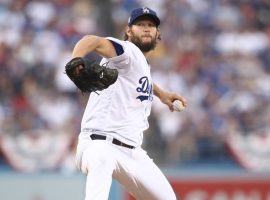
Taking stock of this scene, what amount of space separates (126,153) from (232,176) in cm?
464

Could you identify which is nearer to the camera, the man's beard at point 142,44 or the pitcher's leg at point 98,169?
the pitcher's leg at point 98,169

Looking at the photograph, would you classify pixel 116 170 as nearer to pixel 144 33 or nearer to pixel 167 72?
pixel 144 33

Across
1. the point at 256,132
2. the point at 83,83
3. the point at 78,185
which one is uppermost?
the point at 83,83

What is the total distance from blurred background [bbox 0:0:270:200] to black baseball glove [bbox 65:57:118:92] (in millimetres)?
Result: 4759

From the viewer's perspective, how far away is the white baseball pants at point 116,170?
5.30m

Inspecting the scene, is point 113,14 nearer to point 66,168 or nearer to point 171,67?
point 171,67

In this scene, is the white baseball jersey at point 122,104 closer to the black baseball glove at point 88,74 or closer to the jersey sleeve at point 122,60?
the jersey sleeve at point 122,60

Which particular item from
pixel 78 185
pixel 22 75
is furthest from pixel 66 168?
pixel 22 75

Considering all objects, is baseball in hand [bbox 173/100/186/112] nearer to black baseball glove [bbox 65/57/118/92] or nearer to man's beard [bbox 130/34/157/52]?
man's beard [bbox 130/34/157/52]

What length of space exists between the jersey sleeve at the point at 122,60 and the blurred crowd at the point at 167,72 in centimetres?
462

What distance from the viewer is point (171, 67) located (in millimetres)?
12516

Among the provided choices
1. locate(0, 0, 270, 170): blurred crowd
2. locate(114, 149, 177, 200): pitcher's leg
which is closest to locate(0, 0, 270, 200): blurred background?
locate(0, 0, 270, 170): blurred crowd

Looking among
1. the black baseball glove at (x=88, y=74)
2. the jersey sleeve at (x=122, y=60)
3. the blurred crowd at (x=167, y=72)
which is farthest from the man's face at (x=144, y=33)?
the blurred crowd at (x=167, y=72)

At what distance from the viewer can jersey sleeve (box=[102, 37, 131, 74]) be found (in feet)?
17.4
